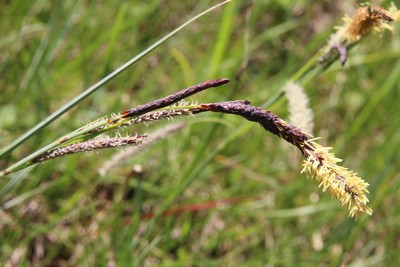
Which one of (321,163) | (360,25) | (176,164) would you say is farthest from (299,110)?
(176,164)

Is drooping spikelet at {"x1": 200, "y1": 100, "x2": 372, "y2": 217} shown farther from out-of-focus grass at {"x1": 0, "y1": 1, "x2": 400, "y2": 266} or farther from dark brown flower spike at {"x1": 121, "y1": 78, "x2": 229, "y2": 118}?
out-of-focus grass at {"x1": 0, "y1": 1, "x2": 400, "y2": 266}

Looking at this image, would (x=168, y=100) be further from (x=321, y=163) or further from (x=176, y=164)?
(x=176, y=164)


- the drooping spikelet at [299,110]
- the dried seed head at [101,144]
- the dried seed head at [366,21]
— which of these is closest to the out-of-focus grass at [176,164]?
the drooping spikelet at [299,110]

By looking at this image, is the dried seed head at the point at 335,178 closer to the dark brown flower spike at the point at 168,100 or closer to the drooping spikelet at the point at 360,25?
the dark brown flower spike at the point at 168,100

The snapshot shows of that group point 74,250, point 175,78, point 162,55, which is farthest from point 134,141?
point 162,55

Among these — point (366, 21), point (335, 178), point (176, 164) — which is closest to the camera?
point (335, 178)

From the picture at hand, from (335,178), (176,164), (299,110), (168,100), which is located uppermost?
(176,164)
